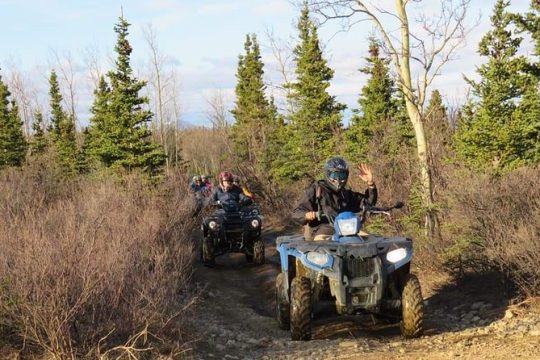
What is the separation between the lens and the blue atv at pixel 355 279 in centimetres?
616

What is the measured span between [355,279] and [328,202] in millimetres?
1298

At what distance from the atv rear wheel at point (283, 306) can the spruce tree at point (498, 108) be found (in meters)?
7.76

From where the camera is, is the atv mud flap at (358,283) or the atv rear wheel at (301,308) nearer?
the atv mud flap at (358,283)

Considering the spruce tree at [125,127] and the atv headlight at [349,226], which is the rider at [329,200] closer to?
the atv headlight at [349,226]

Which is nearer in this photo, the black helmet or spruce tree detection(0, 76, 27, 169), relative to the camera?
the black helmet

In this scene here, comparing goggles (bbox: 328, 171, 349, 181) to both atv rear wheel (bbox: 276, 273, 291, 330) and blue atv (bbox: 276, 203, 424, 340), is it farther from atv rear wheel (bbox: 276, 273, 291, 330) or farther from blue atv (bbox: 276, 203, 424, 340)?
atv rear wheel (bbox: 276, 273, 291, 330)

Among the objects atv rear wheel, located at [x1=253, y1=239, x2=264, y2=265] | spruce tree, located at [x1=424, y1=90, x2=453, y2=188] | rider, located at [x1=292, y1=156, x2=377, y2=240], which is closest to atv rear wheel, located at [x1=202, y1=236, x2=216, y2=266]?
atv rear wheel, located at [x1=253, y1=239, x2=264, y2=265]

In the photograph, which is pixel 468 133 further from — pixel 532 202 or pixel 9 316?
pixel 9 316

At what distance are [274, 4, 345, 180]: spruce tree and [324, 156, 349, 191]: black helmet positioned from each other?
65.6 ft

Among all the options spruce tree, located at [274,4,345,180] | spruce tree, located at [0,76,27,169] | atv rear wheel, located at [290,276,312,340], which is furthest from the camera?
spruce tree, located at [0,76,27,169]

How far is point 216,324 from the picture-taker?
787cm

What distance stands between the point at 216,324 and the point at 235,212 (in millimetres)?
5196

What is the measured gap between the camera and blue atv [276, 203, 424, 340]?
20.2 ft

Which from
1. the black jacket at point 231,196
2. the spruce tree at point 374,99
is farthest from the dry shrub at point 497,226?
the spruce tree at point 374,99
